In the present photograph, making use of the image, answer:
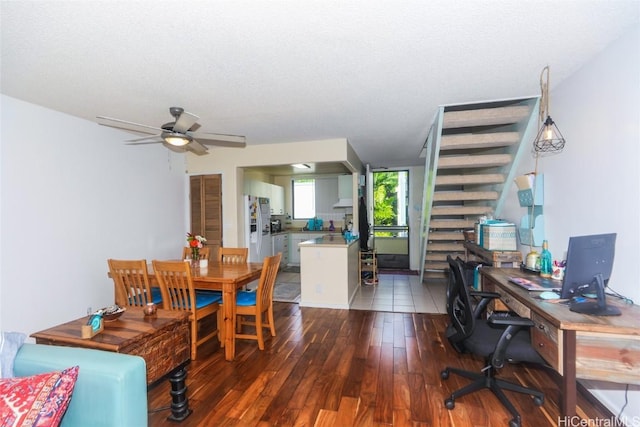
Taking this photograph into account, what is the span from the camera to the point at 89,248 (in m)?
3.27

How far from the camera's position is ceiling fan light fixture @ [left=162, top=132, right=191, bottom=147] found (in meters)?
2.70

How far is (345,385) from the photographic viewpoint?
2.19 meters

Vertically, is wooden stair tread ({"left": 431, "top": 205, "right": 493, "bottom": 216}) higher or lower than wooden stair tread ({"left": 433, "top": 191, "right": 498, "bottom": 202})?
lower

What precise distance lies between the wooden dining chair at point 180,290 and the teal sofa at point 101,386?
1217mm

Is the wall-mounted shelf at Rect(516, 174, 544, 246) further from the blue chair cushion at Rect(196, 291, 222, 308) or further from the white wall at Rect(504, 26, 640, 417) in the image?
the blue chair cushion at Rect(196, 291, 222, 308)

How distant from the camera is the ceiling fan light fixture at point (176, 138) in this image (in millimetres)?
2695

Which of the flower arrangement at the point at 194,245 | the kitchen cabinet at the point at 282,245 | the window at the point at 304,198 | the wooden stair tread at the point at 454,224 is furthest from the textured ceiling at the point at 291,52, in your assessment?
the window at the point at 304,198

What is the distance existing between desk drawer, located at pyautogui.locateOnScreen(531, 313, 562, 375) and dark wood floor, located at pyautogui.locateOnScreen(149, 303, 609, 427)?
1.78 ft

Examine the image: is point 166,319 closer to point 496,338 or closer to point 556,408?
point 496,338

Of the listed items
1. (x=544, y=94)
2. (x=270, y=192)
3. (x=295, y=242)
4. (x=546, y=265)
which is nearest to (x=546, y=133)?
(x=544, y=94)

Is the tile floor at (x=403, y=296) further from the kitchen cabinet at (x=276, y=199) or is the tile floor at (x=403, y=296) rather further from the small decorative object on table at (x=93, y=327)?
the small decorative object on table at (x=93, y=327)

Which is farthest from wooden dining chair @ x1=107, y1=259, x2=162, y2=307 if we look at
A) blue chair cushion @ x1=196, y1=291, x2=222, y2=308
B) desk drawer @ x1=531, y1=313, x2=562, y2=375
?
desk drawer @ x1=531, y1=313, x2=562, y2=375

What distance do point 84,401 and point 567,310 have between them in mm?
2435

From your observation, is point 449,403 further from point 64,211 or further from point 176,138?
point 64,211
